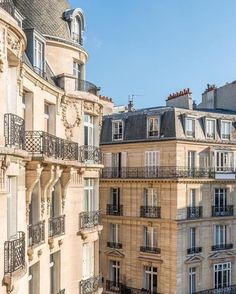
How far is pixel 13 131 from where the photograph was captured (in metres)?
11.8

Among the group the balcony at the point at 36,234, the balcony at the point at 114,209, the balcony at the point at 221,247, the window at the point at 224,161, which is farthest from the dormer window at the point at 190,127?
the balcony at the point at 36,234

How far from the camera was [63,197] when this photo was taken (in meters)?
17.9

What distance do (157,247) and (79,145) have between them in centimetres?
1772

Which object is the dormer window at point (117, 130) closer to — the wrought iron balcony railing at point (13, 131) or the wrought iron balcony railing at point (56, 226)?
the wrought iron balcony railing at point (56, 226)

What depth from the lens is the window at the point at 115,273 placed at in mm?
36831

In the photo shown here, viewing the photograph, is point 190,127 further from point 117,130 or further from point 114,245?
point 114,245

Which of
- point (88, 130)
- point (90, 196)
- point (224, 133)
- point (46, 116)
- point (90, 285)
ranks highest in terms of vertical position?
point (224, 133)

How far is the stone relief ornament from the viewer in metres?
18.5

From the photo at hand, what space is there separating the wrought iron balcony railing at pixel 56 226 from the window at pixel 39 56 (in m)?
5.19

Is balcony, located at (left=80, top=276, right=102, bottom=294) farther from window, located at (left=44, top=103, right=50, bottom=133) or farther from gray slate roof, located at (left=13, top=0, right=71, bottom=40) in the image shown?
gray slate roof, located at (left=13, top=0, right=71, bottom=40)

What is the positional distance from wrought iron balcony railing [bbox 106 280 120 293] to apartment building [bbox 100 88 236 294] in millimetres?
75

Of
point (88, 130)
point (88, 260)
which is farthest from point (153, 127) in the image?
point (88, 260)

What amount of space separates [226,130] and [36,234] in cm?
2549

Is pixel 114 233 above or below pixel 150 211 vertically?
below
